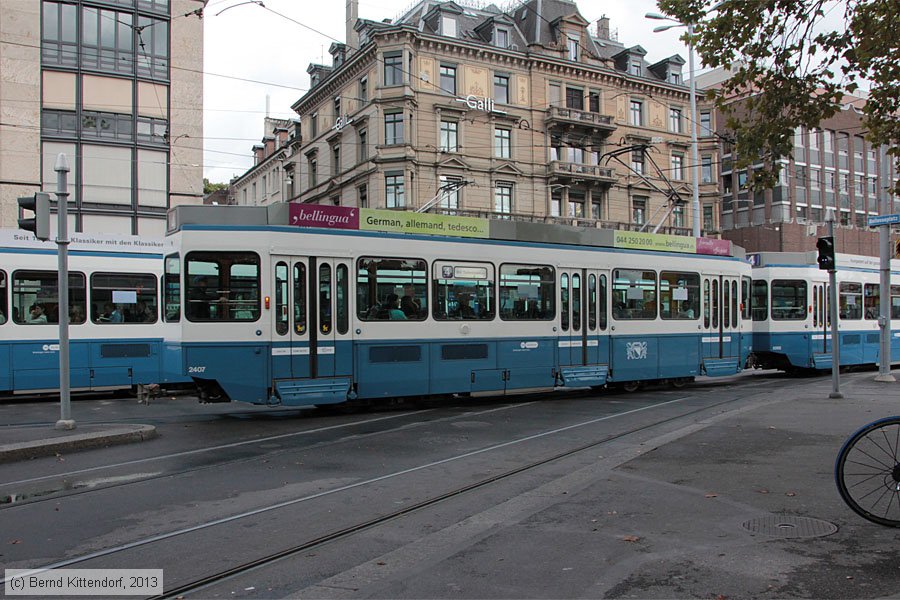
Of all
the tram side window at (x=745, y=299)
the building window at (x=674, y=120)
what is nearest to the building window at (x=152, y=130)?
the tram side window at (x=745, y=299)

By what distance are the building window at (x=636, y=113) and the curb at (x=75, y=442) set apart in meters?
44.8

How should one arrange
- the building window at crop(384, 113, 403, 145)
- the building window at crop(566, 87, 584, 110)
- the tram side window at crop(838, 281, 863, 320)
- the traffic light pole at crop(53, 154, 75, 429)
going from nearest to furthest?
the traffic light pole at crop(53, 154, 75, 429), the tram side window at crop(838, 281, 863, 320), the building window at crop(384, 113, 403, 145), the building window at crop(566, 87, 584, 110)

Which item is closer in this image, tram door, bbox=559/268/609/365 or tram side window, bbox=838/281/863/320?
tram door, bbox=559/268/609/365

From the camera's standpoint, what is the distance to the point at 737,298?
62.4ft

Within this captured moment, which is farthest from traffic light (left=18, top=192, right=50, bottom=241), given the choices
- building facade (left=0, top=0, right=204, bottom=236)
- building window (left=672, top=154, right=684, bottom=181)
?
building window (left=672, top=154, right=684, bottom=181)

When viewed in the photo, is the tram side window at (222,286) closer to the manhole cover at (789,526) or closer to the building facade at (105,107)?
the manhole cover at (789,526)

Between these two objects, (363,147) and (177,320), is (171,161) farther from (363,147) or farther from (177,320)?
(177,320)

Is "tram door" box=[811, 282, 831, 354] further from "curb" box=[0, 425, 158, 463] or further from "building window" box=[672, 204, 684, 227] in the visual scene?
"building window" box=[672, 204, 684, 227]

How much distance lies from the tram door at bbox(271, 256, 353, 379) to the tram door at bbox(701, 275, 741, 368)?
954 centimetres

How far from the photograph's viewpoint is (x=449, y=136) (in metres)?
43.6

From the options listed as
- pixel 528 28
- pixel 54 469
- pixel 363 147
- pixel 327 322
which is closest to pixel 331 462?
pixel 54 469

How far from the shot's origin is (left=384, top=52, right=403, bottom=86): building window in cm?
4178

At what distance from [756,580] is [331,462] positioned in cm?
541

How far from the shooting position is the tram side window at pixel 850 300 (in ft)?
75.8
